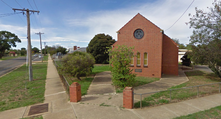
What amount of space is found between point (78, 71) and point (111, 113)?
681 cm

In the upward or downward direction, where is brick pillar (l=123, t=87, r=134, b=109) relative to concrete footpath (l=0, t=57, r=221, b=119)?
upward

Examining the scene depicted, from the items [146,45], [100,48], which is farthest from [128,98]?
[100,48]

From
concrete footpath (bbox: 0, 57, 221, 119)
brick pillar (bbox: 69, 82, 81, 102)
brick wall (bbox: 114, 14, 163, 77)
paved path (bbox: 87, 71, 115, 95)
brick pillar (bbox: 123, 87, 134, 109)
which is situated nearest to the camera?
concrete footpath (bbox: 0, 57, 221, 119)

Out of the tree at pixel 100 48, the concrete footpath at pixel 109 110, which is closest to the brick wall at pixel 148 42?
the concrete footpath at pixel 109 110

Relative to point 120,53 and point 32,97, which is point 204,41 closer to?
point 120,53

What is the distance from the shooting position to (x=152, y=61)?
14.4 m

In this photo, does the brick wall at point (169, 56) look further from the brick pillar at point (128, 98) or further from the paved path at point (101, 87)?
the brick pillar at point (128, 98)

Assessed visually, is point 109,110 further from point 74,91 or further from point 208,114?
point 208,114

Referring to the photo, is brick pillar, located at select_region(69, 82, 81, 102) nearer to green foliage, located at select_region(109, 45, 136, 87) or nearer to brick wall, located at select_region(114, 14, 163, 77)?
green foliage, located at select_region(109, 45, 136, 87)

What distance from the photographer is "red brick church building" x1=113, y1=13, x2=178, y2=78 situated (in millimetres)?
14148

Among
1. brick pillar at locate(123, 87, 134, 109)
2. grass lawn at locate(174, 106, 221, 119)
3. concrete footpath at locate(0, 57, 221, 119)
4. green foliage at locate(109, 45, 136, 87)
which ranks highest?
green foliage at locate(109, 45, 136, 87)

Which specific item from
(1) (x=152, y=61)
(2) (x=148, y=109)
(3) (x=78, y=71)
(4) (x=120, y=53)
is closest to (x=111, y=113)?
(2) (x=148, y=109)

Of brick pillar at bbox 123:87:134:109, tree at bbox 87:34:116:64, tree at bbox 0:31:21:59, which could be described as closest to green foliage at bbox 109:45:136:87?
brick pillar at bbox 123:87:134:109

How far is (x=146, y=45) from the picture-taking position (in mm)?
14602
